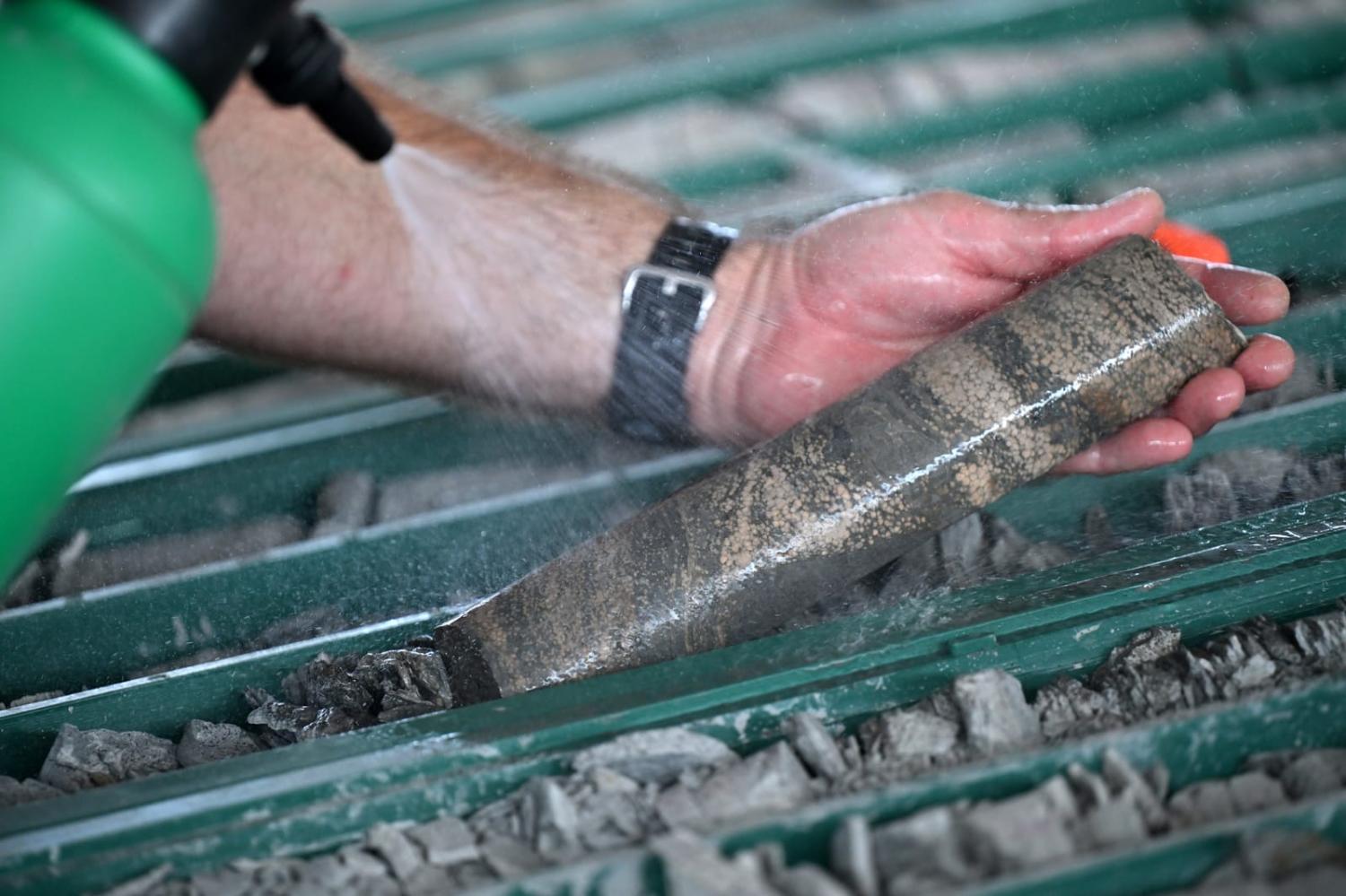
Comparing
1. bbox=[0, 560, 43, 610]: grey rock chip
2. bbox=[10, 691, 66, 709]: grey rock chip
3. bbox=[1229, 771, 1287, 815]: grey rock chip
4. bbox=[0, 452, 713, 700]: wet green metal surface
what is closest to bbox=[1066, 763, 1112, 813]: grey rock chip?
bbox=[1229, 771, 1287, 815]: grey rock chip

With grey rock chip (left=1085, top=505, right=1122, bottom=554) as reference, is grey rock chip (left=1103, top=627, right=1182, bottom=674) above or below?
below

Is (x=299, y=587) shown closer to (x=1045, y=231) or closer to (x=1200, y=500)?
(x=1045, y=231)

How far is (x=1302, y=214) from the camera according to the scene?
2.83 metres

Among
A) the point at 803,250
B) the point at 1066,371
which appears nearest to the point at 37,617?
the point at 803,250

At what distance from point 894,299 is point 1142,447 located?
468mm

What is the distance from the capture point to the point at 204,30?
98 cm

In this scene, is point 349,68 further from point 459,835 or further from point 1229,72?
point 1229,72

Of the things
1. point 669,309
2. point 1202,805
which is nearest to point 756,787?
point 1202,805

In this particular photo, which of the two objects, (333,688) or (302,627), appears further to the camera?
(302,627)

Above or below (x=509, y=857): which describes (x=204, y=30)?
above

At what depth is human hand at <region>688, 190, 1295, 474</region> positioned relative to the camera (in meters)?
1.99

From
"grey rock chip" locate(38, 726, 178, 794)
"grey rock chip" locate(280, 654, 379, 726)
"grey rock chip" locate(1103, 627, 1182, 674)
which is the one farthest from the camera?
"grey rock chip" locate(280, 654, 379, 726)

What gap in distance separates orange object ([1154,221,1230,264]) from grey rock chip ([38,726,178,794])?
197 cm

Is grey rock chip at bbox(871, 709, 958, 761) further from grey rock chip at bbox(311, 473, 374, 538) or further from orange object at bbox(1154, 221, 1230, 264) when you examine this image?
orange object at bbox(1154, 221, 1230, 264)
